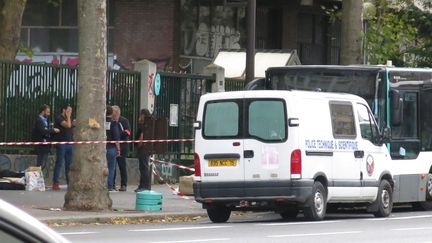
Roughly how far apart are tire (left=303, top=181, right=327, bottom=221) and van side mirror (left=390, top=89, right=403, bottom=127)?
3.16 m

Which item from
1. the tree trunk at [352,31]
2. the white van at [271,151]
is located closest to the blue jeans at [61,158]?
the white van at [271,151]

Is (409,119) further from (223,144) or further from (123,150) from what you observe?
(123,150)

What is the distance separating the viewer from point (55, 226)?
56.7 feet

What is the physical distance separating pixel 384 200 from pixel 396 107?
1965 millimetres

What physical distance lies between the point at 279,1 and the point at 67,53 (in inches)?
304

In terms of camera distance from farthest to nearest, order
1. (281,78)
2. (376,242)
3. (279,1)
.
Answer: (279,1), (281,78), (376,242)

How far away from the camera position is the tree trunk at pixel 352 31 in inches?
1170

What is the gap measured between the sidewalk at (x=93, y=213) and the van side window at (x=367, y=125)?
3.22 meters

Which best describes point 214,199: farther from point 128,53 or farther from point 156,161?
point 128,53

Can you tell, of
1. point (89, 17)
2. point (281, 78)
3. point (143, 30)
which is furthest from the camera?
point (143, 30)

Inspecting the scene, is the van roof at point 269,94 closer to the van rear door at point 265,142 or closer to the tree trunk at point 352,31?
the van rear door at point 265,142

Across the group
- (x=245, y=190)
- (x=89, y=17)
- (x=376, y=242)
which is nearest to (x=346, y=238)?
(x=376, y=242)

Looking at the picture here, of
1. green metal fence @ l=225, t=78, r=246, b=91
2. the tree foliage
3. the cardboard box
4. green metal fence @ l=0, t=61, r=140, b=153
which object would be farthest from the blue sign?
the tree foliage

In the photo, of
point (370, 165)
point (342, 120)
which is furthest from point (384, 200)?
point (342, 120)
